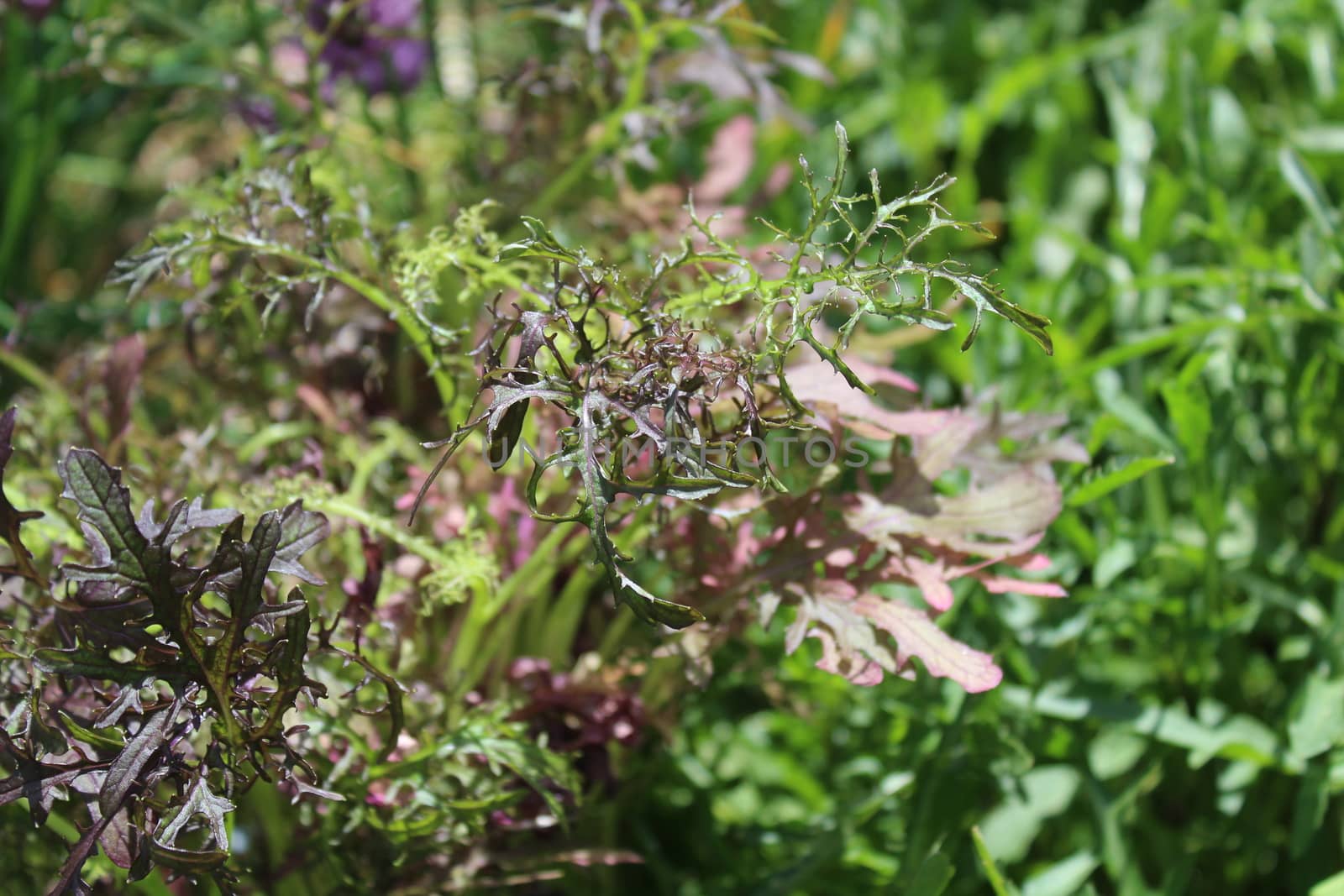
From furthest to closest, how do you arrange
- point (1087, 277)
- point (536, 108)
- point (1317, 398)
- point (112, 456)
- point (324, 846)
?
1. point (1087, 277)
2. point (536, 108)
3. point (1317, 398)
4. point (112, 456)
5. point (324, 846)

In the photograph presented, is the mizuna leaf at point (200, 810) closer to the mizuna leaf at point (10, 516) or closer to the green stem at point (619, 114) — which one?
the mizuna leaf at point (10, 516)

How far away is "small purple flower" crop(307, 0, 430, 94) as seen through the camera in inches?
41.0

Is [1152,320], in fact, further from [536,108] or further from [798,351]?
[536,108]

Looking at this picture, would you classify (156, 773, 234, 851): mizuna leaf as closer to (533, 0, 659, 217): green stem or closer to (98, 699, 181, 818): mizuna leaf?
(98, 699, 181, 818): mizuna leaf

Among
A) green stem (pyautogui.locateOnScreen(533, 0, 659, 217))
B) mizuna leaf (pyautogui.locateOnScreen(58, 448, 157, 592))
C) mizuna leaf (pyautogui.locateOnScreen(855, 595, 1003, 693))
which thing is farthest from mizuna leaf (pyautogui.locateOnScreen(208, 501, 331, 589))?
green stem (pyautogui.locateOnScreen(533, 0, 659, 217))

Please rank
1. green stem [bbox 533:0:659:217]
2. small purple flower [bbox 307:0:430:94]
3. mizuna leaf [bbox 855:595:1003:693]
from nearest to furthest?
mizuna leaf [bbox 855:595:1003:693] → green stem [bbox 533:0:659:217] → small purple flower [bbox 307:0:430:94]

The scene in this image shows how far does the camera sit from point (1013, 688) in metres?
0.93

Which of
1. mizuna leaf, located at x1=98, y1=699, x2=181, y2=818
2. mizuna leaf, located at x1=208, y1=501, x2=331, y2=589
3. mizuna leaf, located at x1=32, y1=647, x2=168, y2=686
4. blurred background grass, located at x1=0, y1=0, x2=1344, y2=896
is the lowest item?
blurred background grass, located at x1=0, y1=0, x2=1344, y2=896

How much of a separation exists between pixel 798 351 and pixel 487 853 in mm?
432

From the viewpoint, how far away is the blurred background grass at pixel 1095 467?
0.91 m

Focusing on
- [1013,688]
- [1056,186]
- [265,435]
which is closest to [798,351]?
[1013,688]

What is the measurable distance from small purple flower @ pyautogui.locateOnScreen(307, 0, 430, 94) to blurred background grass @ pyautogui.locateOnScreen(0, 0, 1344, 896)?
8cm

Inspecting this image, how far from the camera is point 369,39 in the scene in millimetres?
1107

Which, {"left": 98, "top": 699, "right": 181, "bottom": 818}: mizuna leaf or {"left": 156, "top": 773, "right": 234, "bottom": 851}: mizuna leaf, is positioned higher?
{"left": 98, "top": 699, "right": 181, "bottom": 818}: mizuna leaf
